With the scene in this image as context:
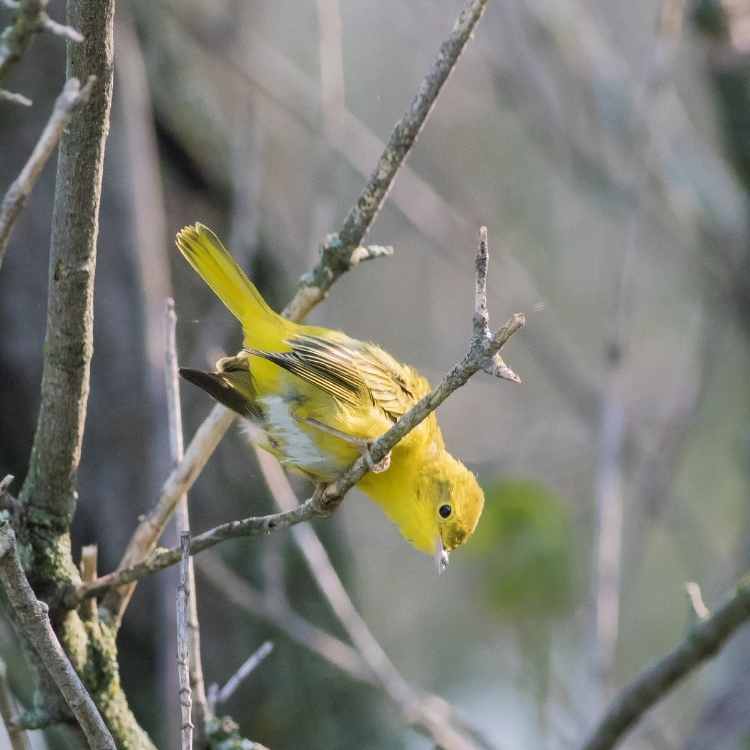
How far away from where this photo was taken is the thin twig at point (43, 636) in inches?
56.9

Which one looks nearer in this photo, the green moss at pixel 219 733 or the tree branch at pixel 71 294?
the tree branch at pixel 71 294

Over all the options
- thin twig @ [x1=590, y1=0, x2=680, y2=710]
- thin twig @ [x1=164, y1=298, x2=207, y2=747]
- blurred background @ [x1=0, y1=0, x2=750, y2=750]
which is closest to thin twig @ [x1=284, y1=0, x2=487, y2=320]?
thin twig @ [x1=164, y1=298, x2=207, y2=747]

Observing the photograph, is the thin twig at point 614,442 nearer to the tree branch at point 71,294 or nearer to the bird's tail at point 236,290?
the bird's tail at point 236,290

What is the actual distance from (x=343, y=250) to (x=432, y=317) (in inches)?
185

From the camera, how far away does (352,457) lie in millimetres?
2926

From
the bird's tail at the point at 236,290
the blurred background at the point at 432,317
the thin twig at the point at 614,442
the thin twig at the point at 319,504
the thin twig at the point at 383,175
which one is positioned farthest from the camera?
the blurred background at the point at 432,317

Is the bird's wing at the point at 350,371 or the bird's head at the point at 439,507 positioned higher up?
the bird's wing at the point at 350,371

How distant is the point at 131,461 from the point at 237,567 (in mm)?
584

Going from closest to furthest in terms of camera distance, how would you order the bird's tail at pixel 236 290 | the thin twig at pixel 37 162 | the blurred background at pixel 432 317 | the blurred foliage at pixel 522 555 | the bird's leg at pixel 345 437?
the thin twig at pixel 37 162 < the bird's leg at pixel 345 437 < the bird's tail at pixel 236 290 < the blurred background at pixel 432 317 < the blurred foliage at pixel 522 555

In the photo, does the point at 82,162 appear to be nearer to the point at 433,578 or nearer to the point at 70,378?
the point at 70,378

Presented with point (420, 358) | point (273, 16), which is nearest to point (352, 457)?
point (420, 358)

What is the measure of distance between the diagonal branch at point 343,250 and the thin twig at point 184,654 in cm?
32

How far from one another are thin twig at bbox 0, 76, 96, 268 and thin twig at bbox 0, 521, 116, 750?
1.37 ft

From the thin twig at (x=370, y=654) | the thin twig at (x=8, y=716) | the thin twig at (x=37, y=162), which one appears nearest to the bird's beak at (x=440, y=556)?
the thin twig at (x=370, y=654)
